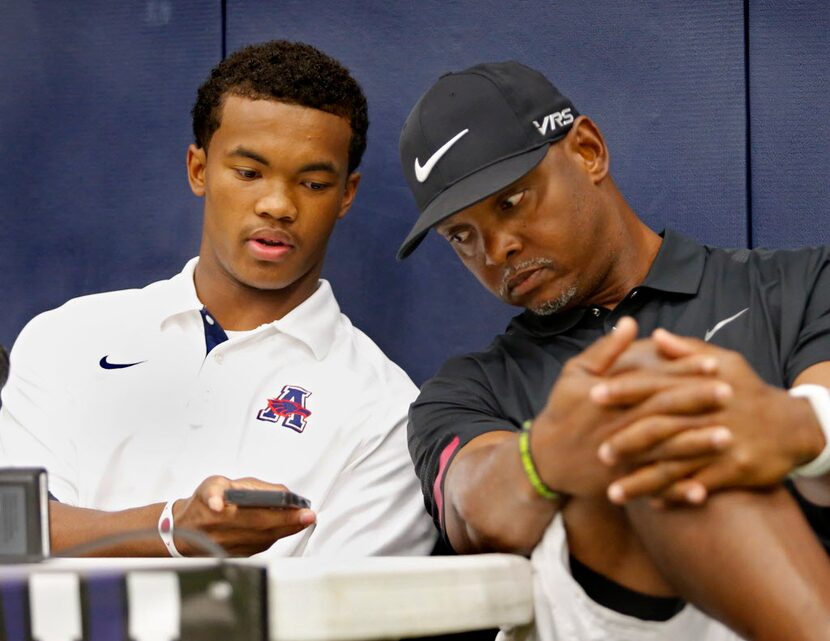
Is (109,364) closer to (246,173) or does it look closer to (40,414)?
(40,414)

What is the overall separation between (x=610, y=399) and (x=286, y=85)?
1085mm

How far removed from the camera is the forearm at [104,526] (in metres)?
1.60

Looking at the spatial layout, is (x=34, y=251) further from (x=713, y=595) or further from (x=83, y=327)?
(x=713, y=595)

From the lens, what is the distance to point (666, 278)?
1692mm

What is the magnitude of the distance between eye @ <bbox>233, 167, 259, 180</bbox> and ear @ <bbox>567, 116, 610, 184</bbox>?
20.9 inches

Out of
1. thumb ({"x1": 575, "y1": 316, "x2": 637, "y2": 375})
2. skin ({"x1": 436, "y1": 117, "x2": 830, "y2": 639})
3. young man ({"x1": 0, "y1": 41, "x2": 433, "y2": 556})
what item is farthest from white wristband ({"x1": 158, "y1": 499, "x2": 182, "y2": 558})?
thumb ({"x1": 575, "y1": 316, "x2": 637, "y2": 375})

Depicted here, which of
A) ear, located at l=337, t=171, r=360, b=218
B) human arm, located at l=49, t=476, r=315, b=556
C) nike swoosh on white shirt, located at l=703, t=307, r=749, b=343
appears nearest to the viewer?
human arm, located at l=49, t=476, r=315, b=556

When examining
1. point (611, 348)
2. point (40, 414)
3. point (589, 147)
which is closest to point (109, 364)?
point (40, 414)

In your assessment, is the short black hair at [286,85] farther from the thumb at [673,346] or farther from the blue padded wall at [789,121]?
the thumb at [673,346]

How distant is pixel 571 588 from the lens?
3.71 feet

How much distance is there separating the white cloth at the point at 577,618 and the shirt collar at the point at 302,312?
2.82 feet

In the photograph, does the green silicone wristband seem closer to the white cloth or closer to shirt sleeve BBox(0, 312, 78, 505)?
the white cloth

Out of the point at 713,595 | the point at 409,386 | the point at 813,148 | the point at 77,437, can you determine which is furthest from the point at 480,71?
the point at 713,595

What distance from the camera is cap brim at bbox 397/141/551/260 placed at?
64.0 inches
